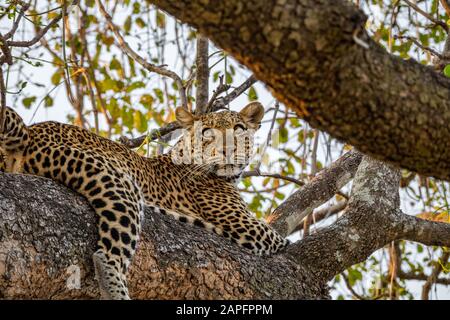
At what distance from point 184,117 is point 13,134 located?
92.3 inches

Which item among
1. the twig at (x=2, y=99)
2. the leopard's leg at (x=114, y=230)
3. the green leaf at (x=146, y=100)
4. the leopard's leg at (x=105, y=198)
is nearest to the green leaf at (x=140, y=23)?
the green leaf at (x=146, y=100)

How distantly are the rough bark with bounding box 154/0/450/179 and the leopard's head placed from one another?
413 cm

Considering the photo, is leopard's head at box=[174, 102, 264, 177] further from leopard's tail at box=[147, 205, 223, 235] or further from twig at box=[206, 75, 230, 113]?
leopard's tail at box=[147, 205, 223, 235]

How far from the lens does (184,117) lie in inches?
309

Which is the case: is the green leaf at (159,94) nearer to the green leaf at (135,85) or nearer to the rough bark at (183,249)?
the green leaf at (135,85)

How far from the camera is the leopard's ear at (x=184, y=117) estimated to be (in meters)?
7.76

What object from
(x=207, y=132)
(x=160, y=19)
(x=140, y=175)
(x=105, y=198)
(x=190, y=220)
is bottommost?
(x=105, y=198)

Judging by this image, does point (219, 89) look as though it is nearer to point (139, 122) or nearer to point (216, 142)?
point (216, 142)

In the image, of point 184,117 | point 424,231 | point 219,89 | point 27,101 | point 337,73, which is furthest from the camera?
point 27,101

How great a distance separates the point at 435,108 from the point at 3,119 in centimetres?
278

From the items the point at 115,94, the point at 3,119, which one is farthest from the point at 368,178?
the point at 115,94

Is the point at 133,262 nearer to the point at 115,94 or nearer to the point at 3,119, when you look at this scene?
the point at 3,119

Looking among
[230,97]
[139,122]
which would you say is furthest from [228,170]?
[139,122]

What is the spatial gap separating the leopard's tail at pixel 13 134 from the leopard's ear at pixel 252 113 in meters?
2.77
